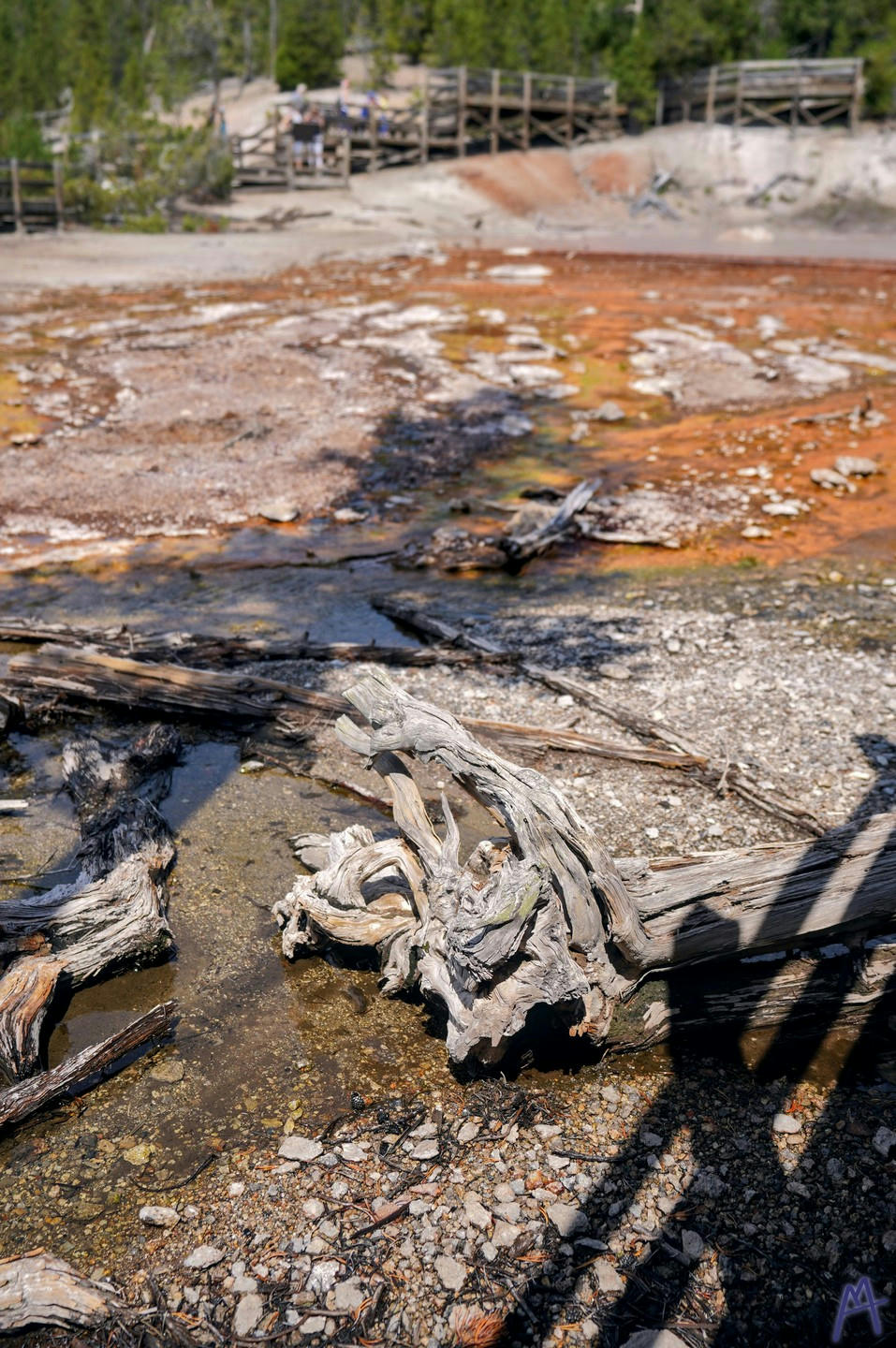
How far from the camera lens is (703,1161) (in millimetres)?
3377

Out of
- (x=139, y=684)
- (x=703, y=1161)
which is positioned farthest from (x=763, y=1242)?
(x=139, y=684)

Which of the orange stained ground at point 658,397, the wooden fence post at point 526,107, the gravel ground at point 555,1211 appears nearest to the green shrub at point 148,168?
the orange stained ground at point 658,397

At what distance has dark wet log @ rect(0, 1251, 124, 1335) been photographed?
9.29 feet

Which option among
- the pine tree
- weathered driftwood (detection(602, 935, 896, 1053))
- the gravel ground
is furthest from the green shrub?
the gravel ground

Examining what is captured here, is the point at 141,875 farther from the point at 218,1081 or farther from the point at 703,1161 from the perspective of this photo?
the point at 703,1161

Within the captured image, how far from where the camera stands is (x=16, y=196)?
72.9 feet

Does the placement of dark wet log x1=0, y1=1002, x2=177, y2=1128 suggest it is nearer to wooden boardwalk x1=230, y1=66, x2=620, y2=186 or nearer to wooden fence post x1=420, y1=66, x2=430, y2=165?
wooden boardwalk x1=230, y1=66, x2=620, y2=186

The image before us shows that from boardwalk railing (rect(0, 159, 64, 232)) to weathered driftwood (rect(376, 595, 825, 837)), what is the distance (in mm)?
20182

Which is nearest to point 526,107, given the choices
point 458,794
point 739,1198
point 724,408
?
point 724,408

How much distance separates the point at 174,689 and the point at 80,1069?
111 inches

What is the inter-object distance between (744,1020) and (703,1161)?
69 centimetres

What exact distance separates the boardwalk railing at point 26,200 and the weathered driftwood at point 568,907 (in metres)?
23.1

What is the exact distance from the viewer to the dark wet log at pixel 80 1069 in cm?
347

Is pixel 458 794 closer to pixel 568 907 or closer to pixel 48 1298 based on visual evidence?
pixel 568 907
